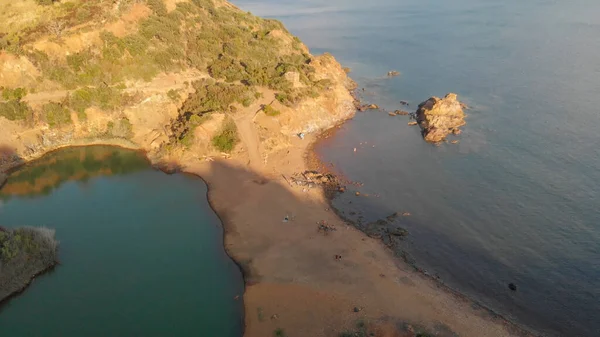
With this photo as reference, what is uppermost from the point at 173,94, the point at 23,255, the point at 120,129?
the point at 173,94

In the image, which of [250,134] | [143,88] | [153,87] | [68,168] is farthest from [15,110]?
[250,134]

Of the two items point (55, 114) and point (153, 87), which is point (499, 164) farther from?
point (55, 114)

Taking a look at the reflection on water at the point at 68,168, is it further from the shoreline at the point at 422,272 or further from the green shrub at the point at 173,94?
the shoreline at the point at 422,272

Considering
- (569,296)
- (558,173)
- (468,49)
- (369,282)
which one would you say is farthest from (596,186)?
(468,49)

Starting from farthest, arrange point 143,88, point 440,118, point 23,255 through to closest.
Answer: point 440,118, point 143,88, point 23,255

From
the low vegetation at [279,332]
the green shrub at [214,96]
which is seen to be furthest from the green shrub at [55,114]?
the low vegetation at [279,332]

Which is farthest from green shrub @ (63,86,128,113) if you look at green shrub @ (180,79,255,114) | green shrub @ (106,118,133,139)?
green shrub @ (180,79,255,114)

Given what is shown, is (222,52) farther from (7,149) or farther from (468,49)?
(468,49)

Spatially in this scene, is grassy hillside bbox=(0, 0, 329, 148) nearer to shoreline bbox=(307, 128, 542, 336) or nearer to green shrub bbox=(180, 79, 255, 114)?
green shrub bbox=(180, 79, 255, 114)
